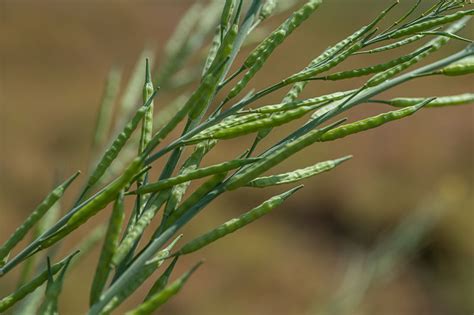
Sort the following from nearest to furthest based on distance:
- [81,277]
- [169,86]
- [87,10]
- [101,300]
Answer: [101,300], [169,86], [81,277], [87,10]

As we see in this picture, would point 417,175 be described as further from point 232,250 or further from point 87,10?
point 87,10

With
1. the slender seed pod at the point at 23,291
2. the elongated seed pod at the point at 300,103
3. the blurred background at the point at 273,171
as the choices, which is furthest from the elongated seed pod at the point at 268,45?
the blurred background at the point at 273,171

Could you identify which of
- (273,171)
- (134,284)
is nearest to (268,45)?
(134,284)

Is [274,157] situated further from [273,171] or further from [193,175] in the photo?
[273,171]

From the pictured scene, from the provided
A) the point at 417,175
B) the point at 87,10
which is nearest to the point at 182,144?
the point at 417,175

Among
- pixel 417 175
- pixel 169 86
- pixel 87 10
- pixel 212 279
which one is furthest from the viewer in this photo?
pixel 87 10

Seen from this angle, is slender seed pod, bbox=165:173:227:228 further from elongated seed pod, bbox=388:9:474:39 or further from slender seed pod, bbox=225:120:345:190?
elongated seed pod, bbox=388:9:474:39
